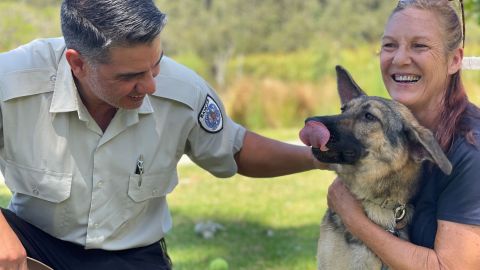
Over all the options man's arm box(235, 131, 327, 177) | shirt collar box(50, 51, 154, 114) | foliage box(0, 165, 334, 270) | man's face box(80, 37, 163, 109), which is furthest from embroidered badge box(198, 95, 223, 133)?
foliage box(0, 165, 334, 270)

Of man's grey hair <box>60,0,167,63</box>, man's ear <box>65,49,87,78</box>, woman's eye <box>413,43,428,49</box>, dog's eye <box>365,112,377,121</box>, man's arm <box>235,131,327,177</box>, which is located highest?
woman's eye <box>413,43,428,49</box>

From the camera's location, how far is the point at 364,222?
301 centimetres

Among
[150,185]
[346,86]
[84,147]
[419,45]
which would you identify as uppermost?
[419,45]

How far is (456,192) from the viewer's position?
2.80 metres

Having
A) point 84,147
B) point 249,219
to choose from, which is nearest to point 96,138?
point 84,147

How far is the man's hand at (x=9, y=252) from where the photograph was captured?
270 cm

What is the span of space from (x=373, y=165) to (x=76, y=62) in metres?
1.27

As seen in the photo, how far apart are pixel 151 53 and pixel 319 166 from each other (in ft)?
3.11

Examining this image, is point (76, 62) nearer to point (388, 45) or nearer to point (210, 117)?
point (210, 117)

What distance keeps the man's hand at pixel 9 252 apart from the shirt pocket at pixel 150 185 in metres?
0.63

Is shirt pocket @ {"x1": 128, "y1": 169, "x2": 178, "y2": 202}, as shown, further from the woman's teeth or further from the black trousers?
the woman's teeth

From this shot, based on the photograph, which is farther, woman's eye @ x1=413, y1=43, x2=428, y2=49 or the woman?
woman's eye @ x1=413, y1=43, x2=428, y2=49

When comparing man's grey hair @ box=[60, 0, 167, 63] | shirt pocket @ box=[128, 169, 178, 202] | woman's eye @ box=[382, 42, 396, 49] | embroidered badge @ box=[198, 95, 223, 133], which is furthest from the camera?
embroidered badge @ box=[198, 95, 223, 133]

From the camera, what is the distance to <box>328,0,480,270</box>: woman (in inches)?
109
